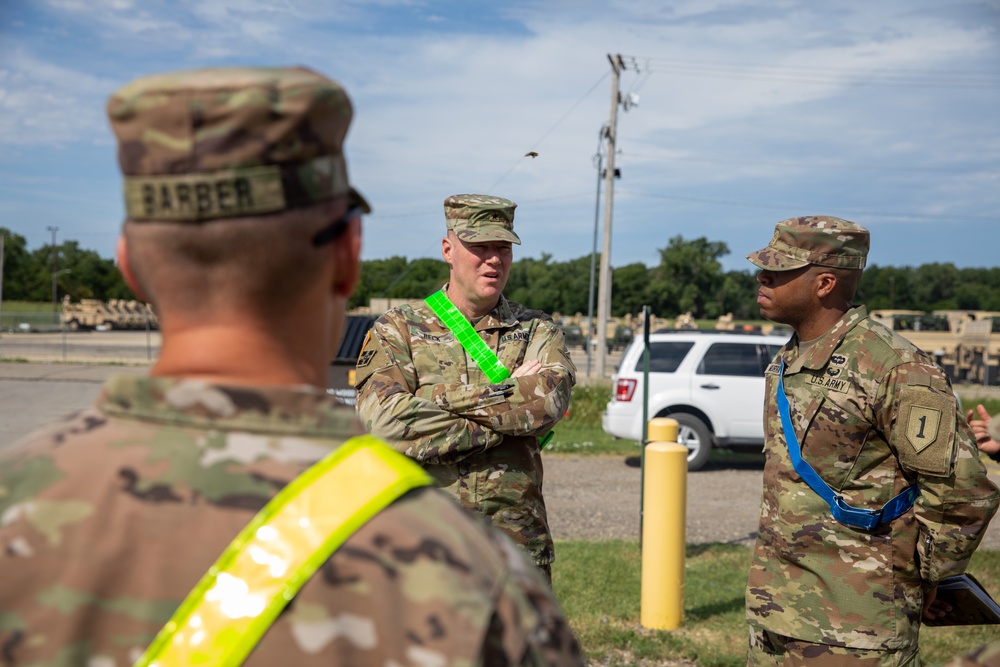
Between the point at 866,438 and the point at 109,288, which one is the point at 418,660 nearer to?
the point at 866,438

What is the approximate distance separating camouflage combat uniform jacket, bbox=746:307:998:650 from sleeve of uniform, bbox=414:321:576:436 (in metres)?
0.98

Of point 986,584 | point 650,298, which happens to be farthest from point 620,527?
point 650,298

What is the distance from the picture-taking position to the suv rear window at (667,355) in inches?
493

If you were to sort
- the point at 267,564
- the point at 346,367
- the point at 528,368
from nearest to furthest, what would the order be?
the point at 267,564 < the point at 528,368 < the point at 346,367

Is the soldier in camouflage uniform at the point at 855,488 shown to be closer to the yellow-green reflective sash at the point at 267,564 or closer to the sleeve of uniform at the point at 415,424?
the sleeve of uniform at the point at 415,424

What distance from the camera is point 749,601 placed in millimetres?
3723

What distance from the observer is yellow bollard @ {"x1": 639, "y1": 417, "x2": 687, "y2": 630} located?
5902mm

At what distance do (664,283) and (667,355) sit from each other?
72.7 metres

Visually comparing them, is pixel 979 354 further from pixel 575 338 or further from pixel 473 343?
pixel 473 343

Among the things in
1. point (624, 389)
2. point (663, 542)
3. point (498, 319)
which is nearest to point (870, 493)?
point (498, 319)

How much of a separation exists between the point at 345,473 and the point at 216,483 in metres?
0.17

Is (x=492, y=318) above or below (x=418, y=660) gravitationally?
above

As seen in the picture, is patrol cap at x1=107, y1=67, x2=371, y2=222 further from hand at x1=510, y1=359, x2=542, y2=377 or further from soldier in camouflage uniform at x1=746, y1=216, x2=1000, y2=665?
soldier in camouflage uniform at x1=746, y1=216, x2=1000, y2=665

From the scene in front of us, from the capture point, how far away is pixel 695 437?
12.4 m
